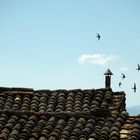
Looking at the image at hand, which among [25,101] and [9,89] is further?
[9,89]

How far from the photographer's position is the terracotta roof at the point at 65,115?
11.5m

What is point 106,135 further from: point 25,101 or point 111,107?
point 25,101

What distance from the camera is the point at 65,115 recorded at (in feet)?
41.7

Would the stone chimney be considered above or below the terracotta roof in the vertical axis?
above

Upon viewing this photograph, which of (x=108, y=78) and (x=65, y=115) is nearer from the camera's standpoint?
(x=65, y=115)

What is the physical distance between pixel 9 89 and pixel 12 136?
181 inches

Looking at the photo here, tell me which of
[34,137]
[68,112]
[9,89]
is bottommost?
[34,137]

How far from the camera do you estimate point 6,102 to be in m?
14.5

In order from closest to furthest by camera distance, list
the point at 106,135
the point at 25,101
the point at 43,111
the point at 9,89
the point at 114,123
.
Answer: the point at 106,135 < the point at 114,123 < the point at 43,111 < the point at 25,101 < the point at 9,89

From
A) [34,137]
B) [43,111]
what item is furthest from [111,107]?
[34,137]

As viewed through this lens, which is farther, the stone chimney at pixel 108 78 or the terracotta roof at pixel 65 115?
the stone chimney at pixel 108 78

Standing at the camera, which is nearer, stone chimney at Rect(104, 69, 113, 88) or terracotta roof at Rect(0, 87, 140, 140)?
terracotta roof at Rect(0, 87, 140, 140)

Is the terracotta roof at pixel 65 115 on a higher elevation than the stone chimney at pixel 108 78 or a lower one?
lower

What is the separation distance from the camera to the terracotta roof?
11.5 meters
